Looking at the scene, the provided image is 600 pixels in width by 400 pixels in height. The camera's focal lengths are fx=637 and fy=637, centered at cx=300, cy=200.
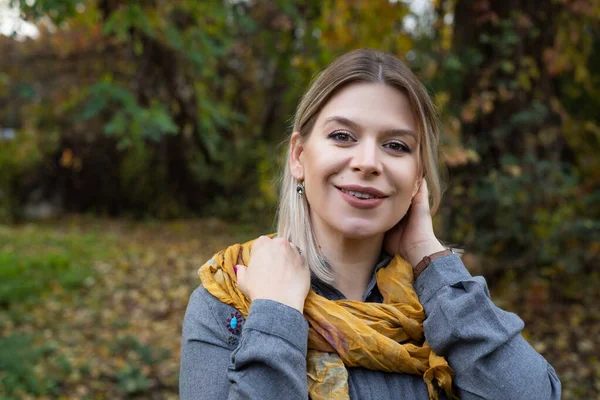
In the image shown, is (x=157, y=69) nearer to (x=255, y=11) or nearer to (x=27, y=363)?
(x=255, y=11)

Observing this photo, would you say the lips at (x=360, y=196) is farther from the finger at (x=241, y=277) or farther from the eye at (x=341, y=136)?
the finger at (x=241, y=277)

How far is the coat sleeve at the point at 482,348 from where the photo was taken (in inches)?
57.7

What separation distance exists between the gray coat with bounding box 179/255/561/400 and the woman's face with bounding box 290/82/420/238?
26 cm

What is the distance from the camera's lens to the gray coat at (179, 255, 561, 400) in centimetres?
135

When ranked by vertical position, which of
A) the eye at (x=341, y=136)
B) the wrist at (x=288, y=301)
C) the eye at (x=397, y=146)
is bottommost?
the wrist at (x=288, y=301)

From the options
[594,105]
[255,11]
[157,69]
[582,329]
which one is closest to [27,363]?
[157,69]

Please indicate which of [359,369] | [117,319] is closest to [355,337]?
[359,369]

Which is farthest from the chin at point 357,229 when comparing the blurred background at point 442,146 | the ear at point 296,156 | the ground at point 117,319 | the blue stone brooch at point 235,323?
the ground at point 117,319

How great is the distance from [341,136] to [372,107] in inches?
4.1

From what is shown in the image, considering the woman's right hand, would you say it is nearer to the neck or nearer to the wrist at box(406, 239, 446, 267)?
the neck

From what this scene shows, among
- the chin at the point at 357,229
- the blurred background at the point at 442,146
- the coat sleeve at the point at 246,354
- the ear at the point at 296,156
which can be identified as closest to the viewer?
the coat sleeve at the point at 246,354

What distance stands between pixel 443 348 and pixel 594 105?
6912mm

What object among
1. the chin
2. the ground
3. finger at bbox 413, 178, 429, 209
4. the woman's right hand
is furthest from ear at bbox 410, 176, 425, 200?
the ground

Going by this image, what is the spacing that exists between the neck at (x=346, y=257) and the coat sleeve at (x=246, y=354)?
0.26m
